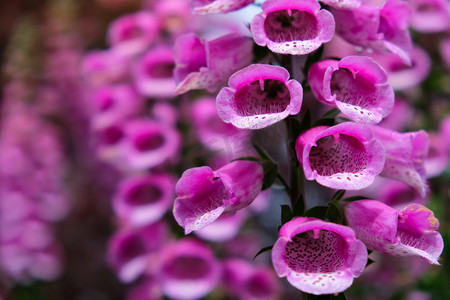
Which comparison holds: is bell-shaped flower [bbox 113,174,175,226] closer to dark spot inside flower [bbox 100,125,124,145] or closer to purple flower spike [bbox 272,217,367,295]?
dark spot inside flower [bbox 100,125,124,145]

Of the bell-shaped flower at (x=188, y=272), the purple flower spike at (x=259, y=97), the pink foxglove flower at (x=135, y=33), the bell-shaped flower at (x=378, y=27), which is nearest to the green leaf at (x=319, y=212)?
the purple flower spike at (x=259, y=97)

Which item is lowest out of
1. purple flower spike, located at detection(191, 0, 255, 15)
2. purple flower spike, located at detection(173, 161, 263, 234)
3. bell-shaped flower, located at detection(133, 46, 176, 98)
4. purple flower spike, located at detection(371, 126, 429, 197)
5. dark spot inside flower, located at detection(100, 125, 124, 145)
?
dark spot inside flower, located at detection(100, 125, 124, 145)

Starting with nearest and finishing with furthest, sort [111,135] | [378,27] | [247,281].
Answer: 1. [378,27]
2. [247,281]
3. [111,135]

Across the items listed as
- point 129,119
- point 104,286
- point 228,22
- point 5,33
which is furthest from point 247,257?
point 5,33

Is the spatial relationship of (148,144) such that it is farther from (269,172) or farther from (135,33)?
(269,172)

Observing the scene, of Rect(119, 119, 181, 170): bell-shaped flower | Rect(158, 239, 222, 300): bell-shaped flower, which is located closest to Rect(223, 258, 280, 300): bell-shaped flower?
Rect(158, 239, 222, 300): bell-shaped flower

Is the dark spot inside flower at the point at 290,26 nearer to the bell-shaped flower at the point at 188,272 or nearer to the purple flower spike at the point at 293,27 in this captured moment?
the purple flower spike at the point at 293,27

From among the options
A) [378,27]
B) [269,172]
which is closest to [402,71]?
[378,27]
